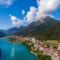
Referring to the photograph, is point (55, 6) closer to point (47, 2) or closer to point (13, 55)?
point (47, 2)

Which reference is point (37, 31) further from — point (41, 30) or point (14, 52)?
point (14, 52)

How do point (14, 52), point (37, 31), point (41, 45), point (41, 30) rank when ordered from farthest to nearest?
point (41, 30) < point (37, 31) < point (41, 45) < point (14, 52)

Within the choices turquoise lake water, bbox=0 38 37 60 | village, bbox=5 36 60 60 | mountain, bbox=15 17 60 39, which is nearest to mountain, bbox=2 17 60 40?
mountain, bbox=15 17 60 39

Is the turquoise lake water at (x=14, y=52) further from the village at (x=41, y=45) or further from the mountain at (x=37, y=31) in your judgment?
the mountain at (x=37, y=31)

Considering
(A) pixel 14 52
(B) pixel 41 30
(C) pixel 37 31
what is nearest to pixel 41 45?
(C) pixel 37 31

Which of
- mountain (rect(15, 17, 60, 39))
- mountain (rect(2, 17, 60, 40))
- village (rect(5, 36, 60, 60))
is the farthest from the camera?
mountain (rect(15, 17, 60, 39))

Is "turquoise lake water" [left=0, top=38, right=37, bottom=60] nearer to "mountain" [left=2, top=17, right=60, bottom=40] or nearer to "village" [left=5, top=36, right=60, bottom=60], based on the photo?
"village" [left=5, top=36, right=60, bottom=60]

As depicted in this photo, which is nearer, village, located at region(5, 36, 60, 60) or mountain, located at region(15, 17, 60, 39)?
village, located at region(5, 36, 60, 60)


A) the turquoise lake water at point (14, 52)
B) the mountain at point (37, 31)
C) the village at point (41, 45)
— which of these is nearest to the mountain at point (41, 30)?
the mountain at point (37, 31)
